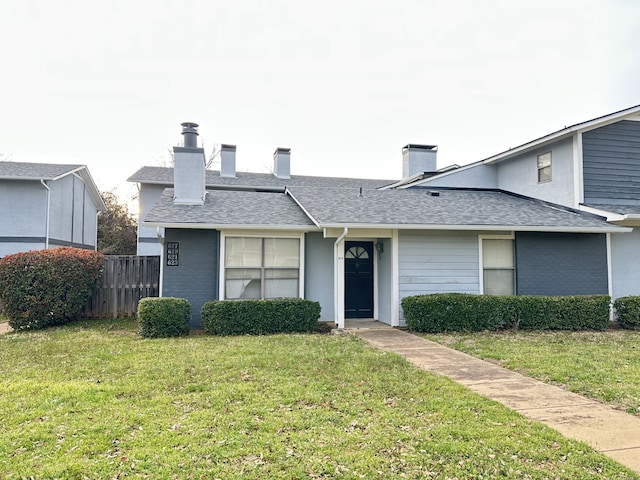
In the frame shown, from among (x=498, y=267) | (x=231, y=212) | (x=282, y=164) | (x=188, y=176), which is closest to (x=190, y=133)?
(x=188, y=176)

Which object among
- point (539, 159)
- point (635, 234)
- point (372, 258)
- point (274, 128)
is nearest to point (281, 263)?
point (372, 258)

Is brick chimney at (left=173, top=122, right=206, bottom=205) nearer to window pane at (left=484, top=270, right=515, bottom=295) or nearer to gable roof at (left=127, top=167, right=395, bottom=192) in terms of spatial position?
gable roof at (left=127, top=167, right=395, bottom=192)

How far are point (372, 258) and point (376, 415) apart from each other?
7282 millimetres

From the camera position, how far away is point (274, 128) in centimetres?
2784

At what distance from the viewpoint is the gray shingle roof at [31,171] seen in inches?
648

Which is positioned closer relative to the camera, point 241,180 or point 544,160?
point 544,160

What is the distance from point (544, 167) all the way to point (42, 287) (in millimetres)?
13660

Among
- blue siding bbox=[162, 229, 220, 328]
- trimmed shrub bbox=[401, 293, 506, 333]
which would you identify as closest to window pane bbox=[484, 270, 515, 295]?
trimmed shrub bbox=[401, 293, 506, 333]

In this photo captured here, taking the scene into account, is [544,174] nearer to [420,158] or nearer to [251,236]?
[420,158]

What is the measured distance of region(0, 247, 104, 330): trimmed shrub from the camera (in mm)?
9727

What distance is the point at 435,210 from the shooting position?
37.3 ft

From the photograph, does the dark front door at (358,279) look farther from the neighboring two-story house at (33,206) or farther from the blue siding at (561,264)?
the neighboring two-story house at (33,206)

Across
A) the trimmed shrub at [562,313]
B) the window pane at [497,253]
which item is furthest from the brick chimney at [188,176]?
the trimmed shrub at [562,313]

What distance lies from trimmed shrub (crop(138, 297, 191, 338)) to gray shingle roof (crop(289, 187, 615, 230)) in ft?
11.6
